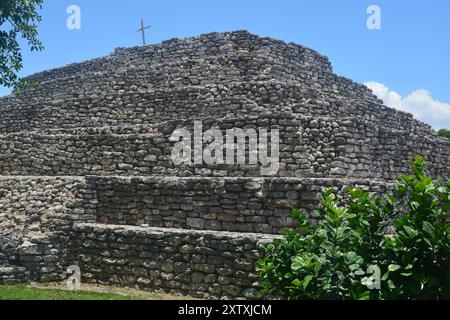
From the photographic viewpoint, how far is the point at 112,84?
758 inches

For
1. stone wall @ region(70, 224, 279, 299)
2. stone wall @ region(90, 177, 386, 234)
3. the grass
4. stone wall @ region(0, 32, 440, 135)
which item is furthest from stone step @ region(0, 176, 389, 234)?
stone wall @ region(0, 32, 440, 135)

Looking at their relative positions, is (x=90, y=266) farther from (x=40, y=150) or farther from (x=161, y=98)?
(x=161, y=98)

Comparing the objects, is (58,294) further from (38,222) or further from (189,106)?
(189,106)

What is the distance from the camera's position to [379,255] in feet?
17.5

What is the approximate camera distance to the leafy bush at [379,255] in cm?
494

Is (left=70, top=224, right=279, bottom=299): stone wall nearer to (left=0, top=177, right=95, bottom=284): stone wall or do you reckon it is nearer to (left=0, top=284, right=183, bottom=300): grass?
(left=0, top=177, right=95, bottom=284): stone wall

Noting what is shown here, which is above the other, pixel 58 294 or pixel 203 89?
pixel 203 89

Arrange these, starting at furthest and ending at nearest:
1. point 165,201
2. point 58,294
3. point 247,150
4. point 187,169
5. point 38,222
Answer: point 187,169, point 38,222, point 247,150, point 165,201, point 58,294

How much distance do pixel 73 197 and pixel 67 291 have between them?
2895mm

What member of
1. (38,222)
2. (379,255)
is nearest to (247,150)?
(38,222)

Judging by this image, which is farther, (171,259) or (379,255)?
(171,259)

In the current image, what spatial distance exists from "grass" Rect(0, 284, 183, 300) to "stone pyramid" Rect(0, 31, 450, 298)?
1.97 feet

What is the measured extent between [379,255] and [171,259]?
5658mm
